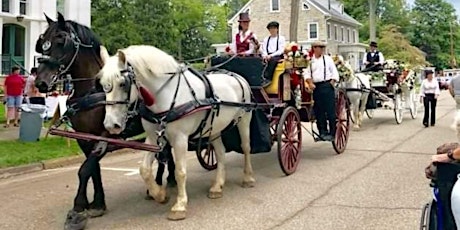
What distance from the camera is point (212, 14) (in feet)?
225

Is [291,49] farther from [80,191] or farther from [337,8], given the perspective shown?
[337,8]

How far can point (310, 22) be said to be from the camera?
51625mm

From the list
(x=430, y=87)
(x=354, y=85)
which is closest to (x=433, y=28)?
(x=430, y=87)

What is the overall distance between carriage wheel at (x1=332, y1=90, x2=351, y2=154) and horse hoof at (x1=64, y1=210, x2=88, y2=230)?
5844mm

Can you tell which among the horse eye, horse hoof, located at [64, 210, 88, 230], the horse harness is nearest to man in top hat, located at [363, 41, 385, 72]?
the horse harness

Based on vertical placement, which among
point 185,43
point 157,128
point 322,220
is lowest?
point 322,220

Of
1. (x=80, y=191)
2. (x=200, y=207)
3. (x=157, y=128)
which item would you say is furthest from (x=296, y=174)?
(x=80, y=191)

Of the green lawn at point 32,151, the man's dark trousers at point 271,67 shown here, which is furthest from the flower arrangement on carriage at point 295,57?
the green lawn at point 32,151

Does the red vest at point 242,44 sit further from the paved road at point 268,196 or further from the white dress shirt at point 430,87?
the white dress shirt at point 430,87

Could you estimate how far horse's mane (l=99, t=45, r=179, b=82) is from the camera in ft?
17.8

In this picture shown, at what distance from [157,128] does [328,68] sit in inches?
177

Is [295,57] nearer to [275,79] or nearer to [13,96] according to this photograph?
[275,79]

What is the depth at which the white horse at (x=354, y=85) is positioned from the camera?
13.7 meters

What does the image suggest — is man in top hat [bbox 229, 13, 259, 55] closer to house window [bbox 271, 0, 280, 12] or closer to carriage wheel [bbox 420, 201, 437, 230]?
carriage wheel [bbox 420, 201, 437, 230]
